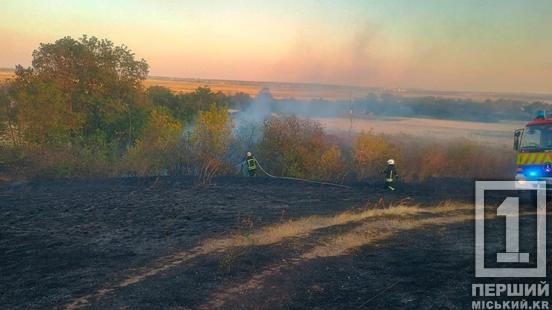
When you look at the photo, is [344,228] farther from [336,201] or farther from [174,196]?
[174,196]

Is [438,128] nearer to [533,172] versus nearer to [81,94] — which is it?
[81,94]

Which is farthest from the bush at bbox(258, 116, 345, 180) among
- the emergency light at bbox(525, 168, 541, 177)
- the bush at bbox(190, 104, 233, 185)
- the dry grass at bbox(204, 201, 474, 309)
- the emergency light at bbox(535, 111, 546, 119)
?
the emergency light at bbox(525, 168, 541, 177)

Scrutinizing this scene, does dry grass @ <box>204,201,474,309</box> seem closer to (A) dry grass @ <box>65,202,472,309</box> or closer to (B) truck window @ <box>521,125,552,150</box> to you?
(A) dry grass @ <box>65,202,472,309</box>

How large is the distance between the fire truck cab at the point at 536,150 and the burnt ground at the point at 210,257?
1.93 metres

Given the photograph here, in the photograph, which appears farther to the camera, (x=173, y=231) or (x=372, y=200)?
(x=372, y=200)

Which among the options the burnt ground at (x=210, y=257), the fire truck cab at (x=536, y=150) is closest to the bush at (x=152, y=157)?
the burnt ground at (x=210, y=257)

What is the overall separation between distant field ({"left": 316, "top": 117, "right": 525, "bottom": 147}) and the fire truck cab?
2650 cm

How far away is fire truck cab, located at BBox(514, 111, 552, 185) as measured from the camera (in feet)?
42.2

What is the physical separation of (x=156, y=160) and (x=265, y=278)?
1795 cm

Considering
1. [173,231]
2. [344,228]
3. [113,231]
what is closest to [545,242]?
[344,228]

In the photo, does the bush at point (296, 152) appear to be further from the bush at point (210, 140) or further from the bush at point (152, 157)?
the bush at point (152, 157)

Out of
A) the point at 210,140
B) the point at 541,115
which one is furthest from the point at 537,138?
the point at 210,140

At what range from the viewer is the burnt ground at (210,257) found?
23.1ft

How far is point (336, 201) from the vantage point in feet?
52.3
